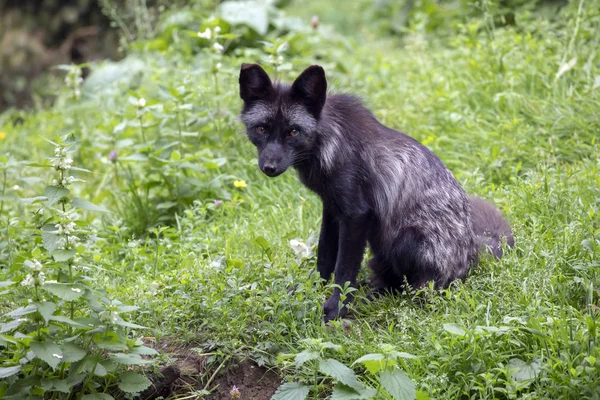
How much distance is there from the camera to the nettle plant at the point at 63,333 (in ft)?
9.41

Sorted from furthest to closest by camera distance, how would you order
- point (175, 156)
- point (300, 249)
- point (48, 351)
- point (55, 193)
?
point (175, 156) → point (300, 249) → point (55, 193) → point (48, 351)

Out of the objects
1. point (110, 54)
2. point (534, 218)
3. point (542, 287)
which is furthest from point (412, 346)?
point (110, 54)

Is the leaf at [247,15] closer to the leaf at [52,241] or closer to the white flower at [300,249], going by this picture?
the white flower at [300,249]

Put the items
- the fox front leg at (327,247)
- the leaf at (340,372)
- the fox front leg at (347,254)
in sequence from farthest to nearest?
1. the fox front leg at (327,247)
2. the fox front leg at (347,254)
3. the leaf at (340,372)

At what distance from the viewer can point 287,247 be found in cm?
445

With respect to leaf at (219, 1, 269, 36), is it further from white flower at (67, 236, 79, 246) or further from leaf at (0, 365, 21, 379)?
leaf at (0, 365, 21, 379)

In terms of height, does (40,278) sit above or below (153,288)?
above

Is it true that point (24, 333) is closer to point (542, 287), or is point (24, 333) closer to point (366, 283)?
point (366, 283)

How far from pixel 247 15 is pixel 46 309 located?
6.04 m

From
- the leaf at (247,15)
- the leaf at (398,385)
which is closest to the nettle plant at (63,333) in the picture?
the leaf at (398,385)

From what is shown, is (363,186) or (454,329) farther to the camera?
(363,186)

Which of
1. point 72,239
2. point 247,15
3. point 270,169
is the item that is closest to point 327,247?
point 270,169

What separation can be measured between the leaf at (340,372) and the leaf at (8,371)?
4.52ft

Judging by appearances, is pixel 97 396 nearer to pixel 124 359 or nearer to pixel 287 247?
pixel 124 359
